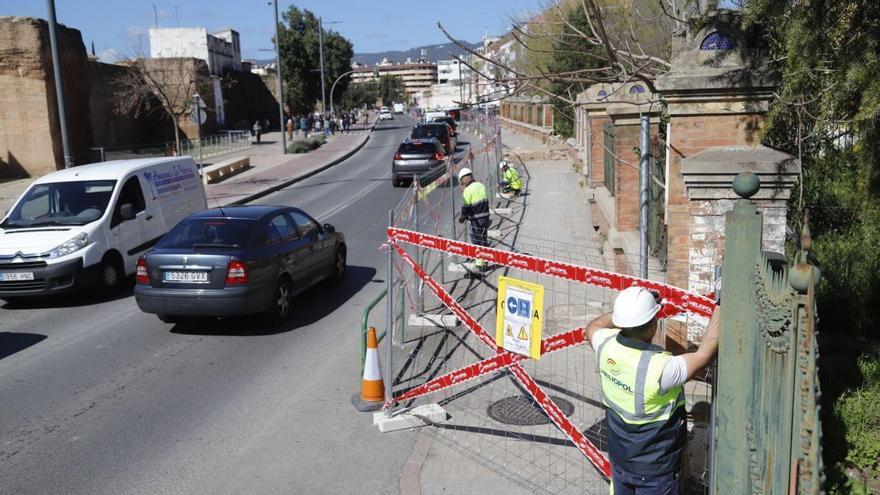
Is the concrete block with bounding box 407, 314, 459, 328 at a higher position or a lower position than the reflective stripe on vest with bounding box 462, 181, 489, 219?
lower

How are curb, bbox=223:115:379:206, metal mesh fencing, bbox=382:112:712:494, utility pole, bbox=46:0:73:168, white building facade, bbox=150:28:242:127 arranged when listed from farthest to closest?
white building facade, bbox=150:28:242:127, curb, bbox=223:115:379:206, utility pole, bbox=46:0:73:168, metal mesh fencing, bbox=382:112:712:494

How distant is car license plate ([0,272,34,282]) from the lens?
11.3 metres

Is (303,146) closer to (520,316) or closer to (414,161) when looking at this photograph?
(414,161)

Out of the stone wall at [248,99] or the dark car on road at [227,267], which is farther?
the stone wall at [248,99]

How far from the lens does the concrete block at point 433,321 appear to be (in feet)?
33.1


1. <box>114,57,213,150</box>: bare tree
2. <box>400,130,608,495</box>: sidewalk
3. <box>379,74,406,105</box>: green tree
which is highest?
<box>379,74,406,105</box>: green tree

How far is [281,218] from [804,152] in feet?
22.1

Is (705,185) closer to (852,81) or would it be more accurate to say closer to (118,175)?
(852,81)

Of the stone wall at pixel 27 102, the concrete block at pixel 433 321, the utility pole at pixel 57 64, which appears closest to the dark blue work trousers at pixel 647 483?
the concrete block at pixel 433 321

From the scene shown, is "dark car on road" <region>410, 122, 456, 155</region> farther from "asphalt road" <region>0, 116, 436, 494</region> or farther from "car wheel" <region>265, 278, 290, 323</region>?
"car wheel" <region>265, 278, 290, 323</region>

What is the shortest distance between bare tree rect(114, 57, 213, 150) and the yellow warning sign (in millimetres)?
32949

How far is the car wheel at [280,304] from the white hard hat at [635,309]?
22.3ft

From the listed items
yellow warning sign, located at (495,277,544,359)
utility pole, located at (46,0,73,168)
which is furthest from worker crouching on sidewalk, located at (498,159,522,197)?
yellow warning sign, located at (495,277,544,359)

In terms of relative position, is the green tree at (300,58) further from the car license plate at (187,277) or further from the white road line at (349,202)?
the car license plate at (187,277)
